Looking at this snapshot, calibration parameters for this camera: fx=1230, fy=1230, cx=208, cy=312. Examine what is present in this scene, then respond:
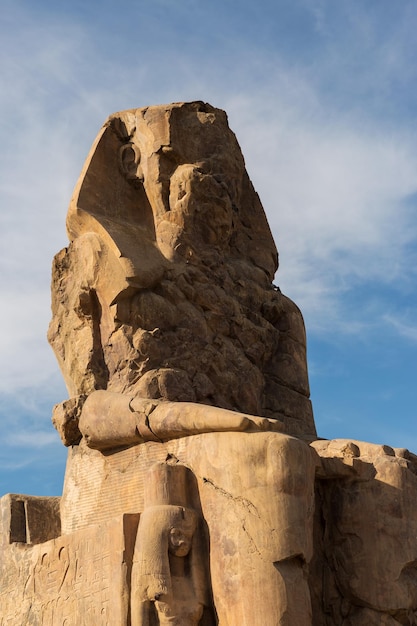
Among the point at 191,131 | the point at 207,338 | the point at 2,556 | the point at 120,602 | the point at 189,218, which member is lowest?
the point at 120,602

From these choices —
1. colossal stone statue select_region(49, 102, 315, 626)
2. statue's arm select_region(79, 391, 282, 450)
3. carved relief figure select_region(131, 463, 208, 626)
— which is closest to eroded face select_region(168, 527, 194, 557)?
carved relief figure select_region(131, 463, 208, 626)

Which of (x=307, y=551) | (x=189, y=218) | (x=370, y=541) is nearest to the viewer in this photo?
(x=307, y=551)

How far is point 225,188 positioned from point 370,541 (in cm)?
309

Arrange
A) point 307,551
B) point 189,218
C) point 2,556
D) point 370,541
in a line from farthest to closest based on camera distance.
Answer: point 189,218
point 2,556
point 370,541
point 307,551

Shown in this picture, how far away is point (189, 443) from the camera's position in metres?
7.95

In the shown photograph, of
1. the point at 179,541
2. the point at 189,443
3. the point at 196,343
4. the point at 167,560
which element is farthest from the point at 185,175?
the point at 167,560

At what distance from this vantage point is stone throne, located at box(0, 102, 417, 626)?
7500mm

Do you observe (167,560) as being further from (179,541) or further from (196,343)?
(196,343)

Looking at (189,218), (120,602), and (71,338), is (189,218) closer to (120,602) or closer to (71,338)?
(71,338)

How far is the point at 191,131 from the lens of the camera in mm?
9844

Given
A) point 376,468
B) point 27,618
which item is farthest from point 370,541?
point 27,618

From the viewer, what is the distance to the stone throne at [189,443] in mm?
7500

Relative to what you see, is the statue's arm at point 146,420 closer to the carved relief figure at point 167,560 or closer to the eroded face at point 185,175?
the carved relief figure at point 167,560

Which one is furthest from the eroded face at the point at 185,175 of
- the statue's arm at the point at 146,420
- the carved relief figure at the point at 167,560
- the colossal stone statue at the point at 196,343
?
the carved relief figure at the point at 167,560
